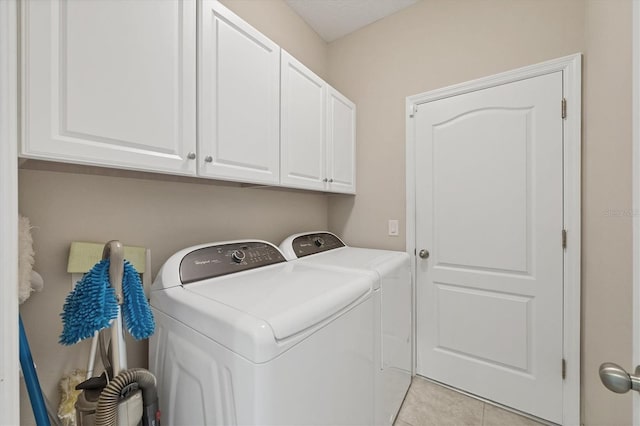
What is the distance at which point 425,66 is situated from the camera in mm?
2016

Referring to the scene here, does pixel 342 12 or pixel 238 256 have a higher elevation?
pixel 342 12

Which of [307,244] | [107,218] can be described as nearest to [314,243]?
[307,244]

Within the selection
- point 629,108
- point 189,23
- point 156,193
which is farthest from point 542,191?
point 156,193

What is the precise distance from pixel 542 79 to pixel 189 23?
1983 mm

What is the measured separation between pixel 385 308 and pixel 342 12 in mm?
2277

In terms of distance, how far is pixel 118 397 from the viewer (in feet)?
2.39

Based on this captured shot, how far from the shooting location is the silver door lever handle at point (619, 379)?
520 millimetres

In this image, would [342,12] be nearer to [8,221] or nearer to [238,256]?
[238,256]

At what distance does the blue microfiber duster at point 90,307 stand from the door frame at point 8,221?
207 mm

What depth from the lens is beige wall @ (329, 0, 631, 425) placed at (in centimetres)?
101

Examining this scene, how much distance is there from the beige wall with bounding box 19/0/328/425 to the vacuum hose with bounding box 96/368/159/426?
45cm

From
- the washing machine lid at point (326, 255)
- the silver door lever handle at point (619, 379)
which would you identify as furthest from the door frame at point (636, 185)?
the washing machine lid at point (326, 255)

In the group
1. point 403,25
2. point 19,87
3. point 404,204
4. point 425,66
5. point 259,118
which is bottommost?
point 404,204

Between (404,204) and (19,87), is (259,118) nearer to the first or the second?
(19,87)
